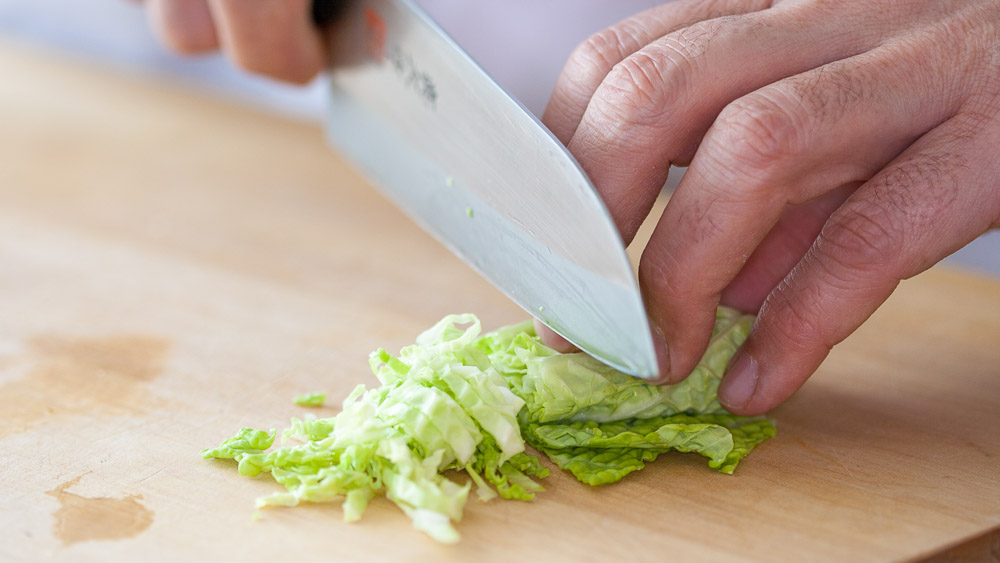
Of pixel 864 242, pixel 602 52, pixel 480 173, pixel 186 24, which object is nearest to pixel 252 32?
pixel 186 24

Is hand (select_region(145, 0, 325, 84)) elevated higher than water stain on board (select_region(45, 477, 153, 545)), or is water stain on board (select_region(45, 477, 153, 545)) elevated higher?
hand (select_region(145, 0, 325, 84))

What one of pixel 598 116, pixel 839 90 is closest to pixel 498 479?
pixel 598 116

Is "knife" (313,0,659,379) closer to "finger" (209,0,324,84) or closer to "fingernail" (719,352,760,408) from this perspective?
"finger" (209,0,324,84)

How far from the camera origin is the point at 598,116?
179 centimetres

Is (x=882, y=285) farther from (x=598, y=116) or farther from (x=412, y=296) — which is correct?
(x=412, y=296)

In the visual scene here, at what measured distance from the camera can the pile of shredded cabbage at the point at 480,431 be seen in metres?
1.73

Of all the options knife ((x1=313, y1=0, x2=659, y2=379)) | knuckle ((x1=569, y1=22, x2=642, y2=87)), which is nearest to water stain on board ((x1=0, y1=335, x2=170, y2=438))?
knife ((x1=313, y1=0, x2=659, y2=379))

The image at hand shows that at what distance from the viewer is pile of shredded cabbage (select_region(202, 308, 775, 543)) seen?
5.67 feet

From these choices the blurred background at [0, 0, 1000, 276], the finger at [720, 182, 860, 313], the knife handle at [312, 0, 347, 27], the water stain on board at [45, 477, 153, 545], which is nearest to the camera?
the water stain on board at [45, 477, 153, 545]

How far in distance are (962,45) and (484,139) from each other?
969 mm

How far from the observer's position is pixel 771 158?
165 cm

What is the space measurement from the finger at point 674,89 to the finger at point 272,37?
1.41 meters

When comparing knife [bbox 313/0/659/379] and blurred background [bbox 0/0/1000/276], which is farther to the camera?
blurred background [bbox 0/0/1000/276]

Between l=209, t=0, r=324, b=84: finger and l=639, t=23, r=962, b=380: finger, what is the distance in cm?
160
